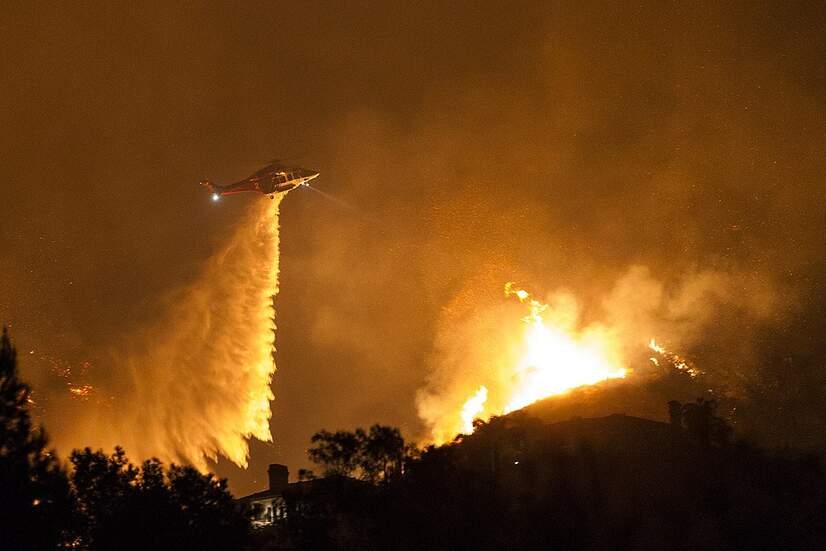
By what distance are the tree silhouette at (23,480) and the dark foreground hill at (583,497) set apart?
29.5 feet

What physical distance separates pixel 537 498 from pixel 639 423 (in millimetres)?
11859

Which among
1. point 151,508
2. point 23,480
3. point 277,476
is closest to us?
point 23,480

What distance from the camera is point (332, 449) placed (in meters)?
38.3

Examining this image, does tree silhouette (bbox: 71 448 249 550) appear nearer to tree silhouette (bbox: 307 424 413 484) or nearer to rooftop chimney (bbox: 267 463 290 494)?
tree silhouette (bbox: 307 424 413 484)

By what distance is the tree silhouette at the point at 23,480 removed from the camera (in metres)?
28.9

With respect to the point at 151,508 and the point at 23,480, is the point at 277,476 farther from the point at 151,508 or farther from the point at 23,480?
the point at 23,480

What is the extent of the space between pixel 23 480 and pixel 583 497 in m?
27.4

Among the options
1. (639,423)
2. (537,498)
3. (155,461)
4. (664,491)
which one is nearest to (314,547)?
(155,461)

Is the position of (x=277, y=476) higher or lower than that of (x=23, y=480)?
higher

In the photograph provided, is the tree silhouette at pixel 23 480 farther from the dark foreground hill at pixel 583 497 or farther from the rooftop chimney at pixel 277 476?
the rooftop chimney at pixel 277 476

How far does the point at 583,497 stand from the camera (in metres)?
47.9

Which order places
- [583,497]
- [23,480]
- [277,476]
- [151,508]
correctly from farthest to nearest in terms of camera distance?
1. [277,476]
2. [583,497]
3. [151,508]
4. [23,480]

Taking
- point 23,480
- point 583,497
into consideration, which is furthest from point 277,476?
point 23,480

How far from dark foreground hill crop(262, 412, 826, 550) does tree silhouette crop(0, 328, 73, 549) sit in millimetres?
8996
